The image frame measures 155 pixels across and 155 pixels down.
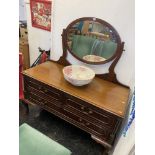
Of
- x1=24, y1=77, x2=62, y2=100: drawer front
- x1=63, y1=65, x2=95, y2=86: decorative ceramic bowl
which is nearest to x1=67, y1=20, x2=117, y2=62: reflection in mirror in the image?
x1=63, y1=65, x2=95, y2=86: decorative ceramic bowl

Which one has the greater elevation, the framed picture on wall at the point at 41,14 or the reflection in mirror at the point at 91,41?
the framed picture on wall at the point at 41,14

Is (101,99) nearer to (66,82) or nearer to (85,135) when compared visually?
(66,82)

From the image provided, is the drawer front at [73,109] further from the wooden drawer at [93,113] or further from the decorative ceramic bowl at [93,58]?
the decorative ceramic bowl at [93,58]

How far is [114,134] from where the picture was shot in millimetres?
1387

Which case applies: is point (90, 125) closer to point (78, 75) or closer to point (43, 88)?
point (78, 75)

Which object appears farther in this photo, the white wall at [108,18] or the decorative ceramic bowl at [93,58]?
the decorative ceramic bowl at [93,58]

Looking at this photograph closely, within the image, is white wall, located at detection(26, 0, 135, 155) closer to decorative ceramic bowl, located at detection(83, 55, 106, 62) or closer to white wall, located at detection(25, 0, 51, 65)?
decorative ceramic bowl, located at detection(83, 55, 106, 62)

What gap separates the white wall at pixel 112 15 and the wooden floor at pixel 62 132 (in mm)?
775

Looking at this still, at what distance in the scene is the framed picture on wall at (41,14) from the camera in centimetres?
200

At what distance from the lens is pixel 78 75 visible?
5.35 feet

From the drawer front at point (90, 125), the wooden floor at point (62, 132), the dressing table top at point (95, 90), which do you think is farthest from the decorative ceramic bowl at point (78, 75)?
the wooden floor at point (62, 132)
